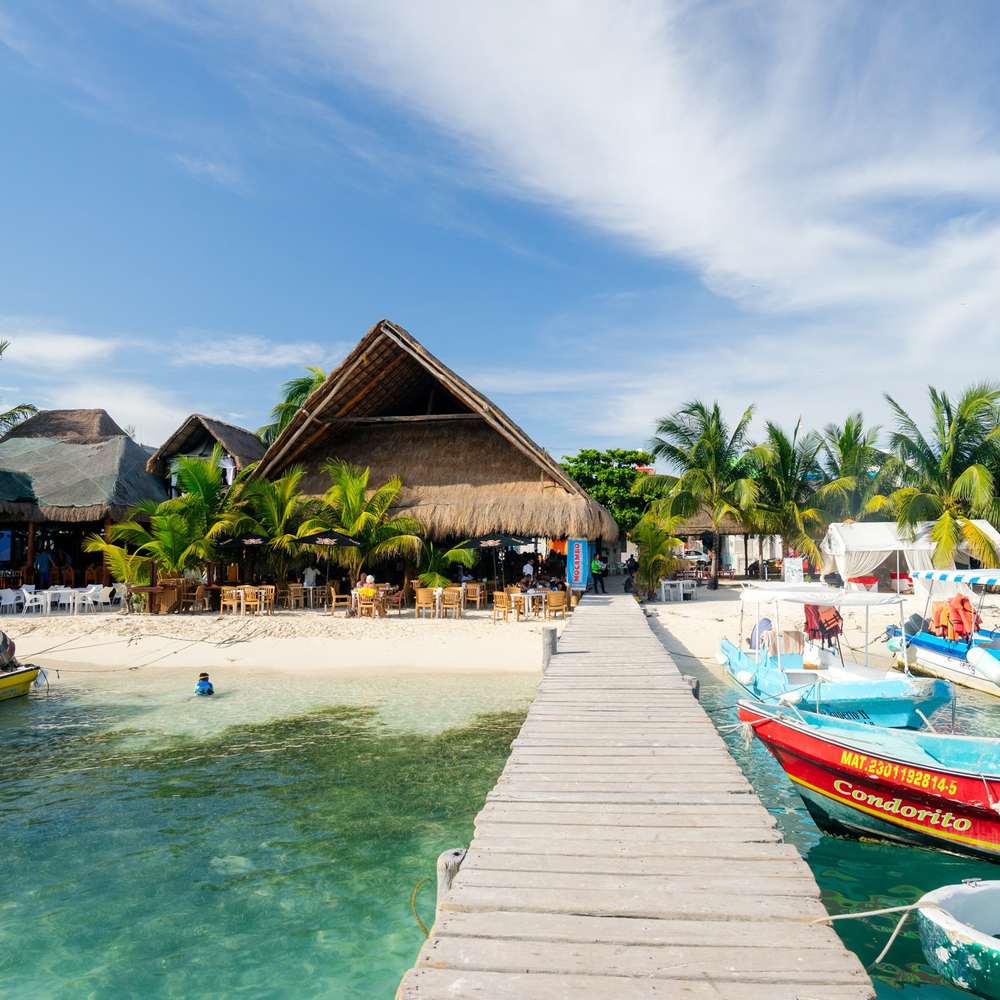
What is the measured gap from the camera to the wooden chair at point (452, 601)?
52.2 feet

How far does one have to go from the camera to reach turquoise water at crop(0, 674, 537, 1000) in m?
4.19

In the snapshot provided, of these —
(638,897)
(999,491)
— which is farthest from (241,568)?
(999,491)

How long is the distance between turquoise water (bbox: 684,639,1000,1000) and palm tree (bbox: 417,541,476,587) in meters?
9.68

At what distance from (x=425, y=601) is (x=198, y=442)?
39.5 feet

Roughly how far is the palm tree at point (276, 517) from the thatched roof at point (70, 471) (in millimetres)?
5029

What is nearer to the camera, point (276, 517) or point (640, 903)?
point (640, 903)

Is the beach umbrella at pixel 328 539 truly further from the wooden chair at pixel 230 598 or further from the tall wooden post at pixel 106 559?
the tall wooden post at pixel 106 559

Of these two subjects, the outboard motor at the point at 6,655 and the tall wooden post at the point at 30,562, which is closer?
the outboard motor at the point at 6,655

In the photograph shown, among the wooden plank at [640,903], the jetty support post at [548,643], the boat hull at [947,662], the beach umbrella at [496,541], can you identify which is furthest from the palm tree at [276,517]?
the wooden plank at [640,903]

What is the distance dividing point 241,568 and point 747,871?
17.8 metres

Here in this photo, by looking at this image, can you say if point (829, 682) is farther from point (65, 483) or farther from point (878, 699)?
point (65, 483)

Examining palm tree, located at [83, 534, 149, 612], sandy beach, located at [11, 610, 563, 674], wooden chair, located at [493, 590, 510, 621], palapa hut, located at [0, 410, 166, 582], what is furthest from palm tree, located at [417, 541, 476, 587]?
palapa hut, located at [0, 410, 166, 582]

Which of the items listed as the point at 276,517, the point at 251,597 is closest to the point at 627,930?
the point at 251,597

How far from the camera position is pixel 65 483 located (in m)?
21.2
